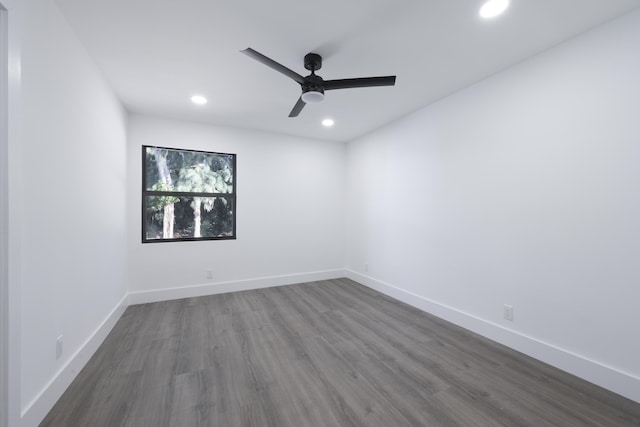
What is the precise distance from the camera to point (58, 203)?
5.48ft

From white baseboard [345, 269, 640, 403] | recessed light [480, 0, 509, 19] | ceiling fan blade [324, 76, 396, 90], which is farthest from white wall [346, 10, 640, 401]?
ceiling fan blade [324, 76, 396, 90]

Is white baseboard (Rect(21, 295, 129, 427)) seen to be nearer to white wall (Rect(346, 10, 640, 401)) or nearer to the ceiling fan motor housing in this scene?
the ceiling fan motor housing

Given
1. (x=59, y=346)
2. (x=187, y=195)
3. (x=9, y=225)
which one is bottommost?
(x=59, y=346)

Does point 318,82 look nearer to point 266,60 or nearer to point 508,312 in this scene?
point 266,60

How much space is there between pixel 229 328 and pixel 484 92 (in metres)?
3.51

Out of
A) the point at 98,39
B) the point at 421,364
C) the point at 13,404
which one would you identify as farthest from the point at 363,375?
the point at 98,39

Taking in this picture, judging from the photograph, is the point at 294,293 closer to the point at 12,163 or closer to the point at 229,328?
the point at 229,328

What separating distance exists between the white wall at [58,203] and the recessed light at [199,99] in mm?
789

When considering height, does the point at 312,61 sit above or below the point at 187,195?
above

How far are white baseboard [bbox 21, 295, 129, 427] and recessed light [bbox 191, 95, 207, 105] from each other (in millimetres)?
2474

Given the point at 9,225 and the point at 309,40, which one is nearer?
the point at 9,225

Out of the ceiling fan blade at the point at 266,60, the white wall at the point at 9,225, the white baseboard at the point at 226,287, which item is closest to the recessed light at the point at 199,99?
the ceiling fan blade at the point at 266,60

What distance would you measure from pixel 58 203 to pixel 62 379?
3.80 ft

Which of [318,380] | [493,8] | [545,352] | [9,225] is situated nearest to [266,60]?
[493,8]
